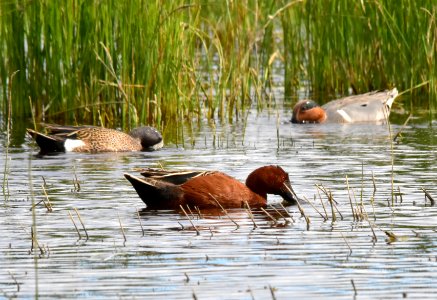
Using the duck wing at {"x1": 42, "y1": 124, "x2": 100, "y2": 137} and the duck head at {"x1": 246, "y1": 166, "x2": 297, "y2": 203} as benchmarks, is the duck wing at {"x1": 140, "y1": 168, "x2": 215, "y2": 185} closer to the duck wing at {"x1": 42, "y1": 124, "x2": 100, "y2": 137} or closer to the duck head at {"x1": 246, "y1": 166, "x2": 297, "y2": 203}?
the duck head at {"x1": 246, "y1": 166, "x2": 297, "y2": 203}

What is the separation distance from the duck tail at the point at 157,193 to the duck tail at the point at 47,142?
14.2 ft

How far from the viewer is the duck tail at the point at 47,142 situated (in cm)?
1394

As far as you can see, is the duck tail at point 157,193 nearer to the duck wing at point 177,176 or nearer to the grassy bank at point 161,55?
the duck wing at point 177,176

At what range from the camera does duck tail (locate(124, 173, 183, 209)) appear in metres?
9.74

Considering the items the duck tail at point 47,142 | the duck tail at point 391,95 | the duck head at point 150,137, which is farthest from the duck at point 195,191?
the duck tail at point 391,95

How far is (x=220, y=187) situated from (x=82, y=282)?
306 centimetres

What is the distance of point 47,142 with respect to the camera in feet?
45.9

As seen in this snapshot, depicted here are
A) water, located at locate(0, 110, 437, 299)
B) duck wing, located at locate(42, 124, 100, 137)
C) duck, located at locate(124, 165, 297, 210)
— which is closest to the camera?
water, located at locate(0, 110, 437, 299)

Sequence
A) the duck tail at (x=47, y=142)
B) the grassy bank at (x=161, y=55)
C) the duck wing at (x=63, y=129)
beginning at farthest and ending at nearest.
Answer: the grassy bank at (x=161, y=55) → the duck wing at (x=63, y=129) → the duck tail at (x=47, y=142)

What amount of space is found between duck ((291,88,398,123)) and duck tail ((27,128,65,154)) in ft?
12.3

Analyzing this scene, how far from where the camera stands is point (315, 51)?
17.9m

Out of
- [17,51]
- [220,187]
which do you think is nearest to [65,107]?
[17,51]

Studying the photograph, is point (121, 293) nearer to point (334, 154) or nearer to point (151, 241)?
point (151, 241)

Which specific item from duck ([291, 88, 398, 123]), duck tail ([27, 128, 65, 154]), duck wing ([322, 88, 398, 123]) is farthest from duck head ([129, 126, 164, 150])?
duck wing ([322, 88, 398, 123])
